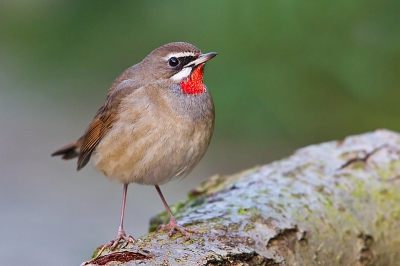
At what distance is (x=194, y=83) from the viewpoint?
4301 millimetres

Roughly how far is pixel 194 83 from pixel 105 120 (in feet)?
2.31

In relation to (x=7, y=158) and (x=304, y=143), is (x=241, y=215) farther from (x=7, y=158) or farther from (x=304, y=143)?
(x=7, y=158)

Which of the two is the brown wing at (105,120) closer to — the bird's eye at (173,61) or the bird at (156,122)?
the bird at (156,122)

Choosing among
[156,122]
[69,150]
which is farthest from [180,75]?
[69,150]

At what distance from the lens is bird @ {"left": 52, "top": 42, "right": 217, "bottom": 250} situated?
3908 millimetres

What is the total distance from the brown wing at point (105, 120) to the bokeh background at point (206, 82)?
1.58 meters

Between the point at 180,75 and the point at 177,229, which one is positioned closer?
the point at 177,229

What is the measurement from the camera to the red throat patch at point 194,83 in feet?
13.9

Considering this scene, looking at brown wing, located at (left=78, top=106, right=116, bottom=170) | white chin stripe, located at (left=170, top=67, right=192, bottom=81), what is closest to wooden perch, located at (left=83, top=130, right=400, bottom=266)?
brown wing, located at (left=78, top=106, right=116, bottom=170)

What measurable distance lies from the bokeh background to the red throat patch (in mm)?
1264

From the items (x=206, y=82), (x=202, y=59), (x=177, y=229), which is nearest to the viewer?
(x=177, y=229)

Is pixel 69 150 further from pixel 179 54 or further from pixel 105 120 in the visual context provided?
pixel 179 54

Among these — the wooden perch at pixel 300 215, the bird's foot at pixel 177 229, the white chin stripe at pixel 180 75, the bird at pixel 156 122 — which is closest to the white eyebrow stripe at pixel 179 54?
the bird at pixel 156 122

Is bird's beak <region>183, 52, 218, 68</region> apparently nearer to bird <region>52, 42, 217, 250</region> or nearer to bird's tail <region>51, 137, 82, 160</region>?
bird <region>52, 42, 217, 250</region>
